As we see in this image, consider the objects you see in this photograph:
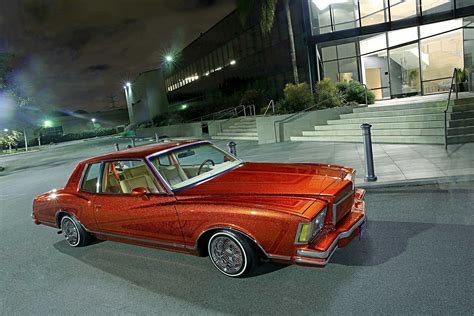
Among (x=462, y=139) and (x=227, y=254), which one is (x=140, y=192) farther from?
(x=462, y=139)

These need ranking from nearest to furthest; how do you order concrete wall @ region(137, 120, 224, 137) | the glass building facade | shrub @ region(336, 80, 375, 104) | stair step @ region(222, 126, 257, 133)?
shrub @ region(336, 80, 375, 104)
the glass building facade
stair step @ region(222, 126, 257, 133)
concrete wall @ region(137, 120, 224, 137)

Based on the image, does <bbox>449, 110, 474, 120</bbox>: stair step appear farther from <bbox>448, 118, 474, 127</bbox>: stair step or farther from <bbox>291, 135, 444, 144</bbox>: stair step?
<bbox>291, 135, 444, 144</bbox>: stair step

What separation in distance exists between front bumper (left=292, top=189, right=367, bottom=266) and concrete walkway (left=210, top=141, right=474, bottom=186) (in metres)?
3.25

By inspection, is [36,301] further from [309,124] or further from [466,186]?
[309,124]

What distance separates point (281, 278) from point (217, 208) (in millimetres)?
1011

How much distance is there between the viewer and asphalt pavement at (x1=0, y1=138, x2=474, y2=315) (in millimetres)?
3225

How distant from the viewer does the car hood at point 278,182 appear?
3822mm

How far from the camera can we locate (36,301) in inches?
151

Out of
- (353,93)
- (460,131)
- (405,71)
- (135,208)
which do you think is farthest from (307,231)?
(405,71)

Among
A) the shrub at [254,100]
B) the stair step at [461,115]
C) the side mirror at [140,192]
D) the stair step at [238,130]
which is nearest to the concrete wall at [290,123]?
the stair step at [238,130]

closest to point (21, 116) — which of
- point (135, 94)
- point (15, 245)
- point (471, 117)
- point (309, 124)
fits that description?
point (309, 124)

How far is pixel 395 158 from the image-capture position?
8961mm

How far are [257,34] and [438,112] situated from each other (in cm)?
1794

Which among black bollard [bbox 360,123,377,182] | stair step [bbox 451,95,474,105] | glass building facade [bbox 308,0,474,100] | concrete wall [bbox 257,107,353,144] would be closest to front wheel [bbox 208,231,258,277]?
black bollard [bbox 360,123,377,182]
